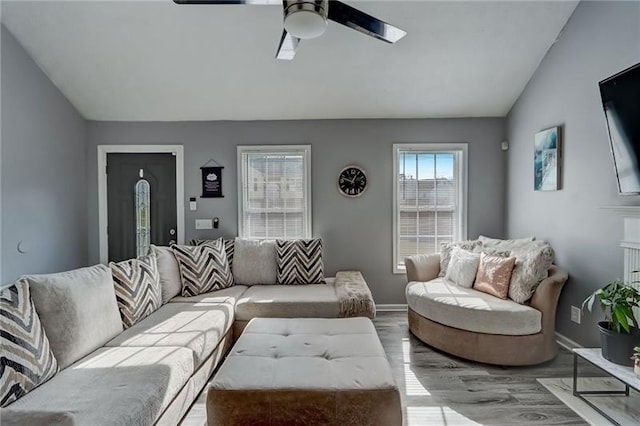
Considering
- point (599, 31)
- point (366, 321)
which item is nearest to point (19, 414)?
point (366, 321)

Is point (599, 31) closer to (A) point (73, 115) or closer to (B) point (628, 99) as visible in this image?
(B) point (628, 99)

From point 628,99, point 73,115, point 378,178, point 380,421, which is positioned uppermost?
point 73,115

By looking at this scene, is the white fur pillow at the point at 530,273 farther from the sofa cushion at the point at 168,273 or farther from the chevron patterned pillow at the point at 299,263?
the sofa cushion at the point at 168,273

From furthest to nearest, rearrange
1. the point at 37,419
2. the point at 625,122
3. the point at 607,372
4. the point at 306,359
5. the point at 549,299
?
the point at 549,299, the point at 625,122, the point at 607,372, the point at 306,359, the point at 37,419

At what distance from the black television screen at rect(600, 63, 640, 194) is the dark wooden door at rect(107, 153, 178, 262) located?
4.38 meters

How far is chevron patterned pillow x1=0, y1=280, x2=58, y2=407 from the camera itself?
156cm

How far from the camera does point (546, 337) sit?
2832 mm

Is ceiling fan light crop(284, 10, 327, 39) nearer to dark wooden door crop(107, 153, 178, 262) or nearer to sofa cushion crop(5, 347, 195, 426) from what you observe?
sofa cushion crop(5, 347, 195, 426)

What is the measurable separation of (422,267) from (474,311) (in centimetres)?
92

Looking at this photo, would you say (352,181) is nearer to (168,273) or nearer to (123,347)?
(168,273)

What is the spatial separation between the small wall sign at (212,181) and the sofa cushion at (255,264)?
2.82 feet

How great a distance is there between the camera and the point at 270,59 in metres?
3.53

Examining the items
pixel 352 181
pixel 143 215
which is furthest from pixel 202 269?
pixel 352 181

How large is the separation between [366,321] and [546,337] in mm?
1533
